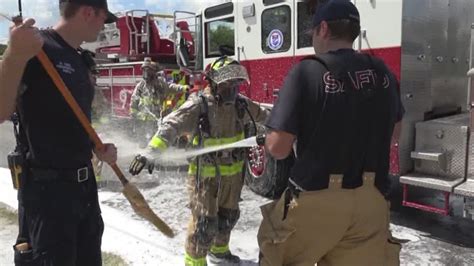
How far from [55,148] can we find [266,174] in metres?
3.71

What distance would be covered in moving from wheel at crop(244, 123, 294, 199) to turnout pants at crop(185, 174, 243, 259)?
5.95 feet

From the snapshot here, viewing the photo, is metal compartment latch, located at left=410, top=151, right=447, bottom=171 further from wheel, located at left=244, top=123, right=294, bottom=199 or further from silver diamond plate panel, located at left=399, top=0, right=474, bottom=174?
wheel, located at left=244, top=123, right=294, bottom=199

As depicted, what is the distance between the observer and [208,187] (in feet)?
11.3

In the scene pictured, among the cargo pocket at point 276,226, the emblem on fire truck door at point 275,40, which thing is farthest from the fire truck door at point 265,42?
the cargo pocket at point 276,226

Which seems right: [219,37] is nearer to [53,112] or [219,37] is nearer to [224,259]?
[224,259]

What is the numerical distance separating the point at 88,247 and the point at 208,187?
1.26m

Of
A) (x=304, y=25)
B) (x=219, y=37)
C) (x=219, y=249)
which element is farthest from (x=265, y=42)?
(x=219, y=249)

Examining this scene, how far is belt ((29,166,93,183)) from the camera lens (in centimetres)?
207

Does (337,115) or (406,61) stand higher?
(406,61)

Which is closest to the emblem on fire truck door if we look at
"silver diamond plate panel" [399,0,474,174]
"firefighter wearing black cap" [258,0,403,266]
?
"silver diamond plate panel" [399,0,474,174]

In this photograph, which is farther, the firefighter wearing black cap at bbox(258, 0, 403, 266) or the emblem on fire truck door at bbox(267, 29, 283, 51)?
the emblem on fire truck door at bbox(267, 29, 283, 51)

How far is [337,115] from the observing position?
6.59 ft

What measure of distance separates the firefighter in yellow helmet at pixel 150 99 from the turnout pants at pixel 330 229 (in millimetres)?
5336

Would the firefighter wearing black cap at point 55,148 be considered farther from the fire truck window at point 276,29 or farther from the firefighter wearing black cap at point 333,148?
the fire truck window at point 276,29
